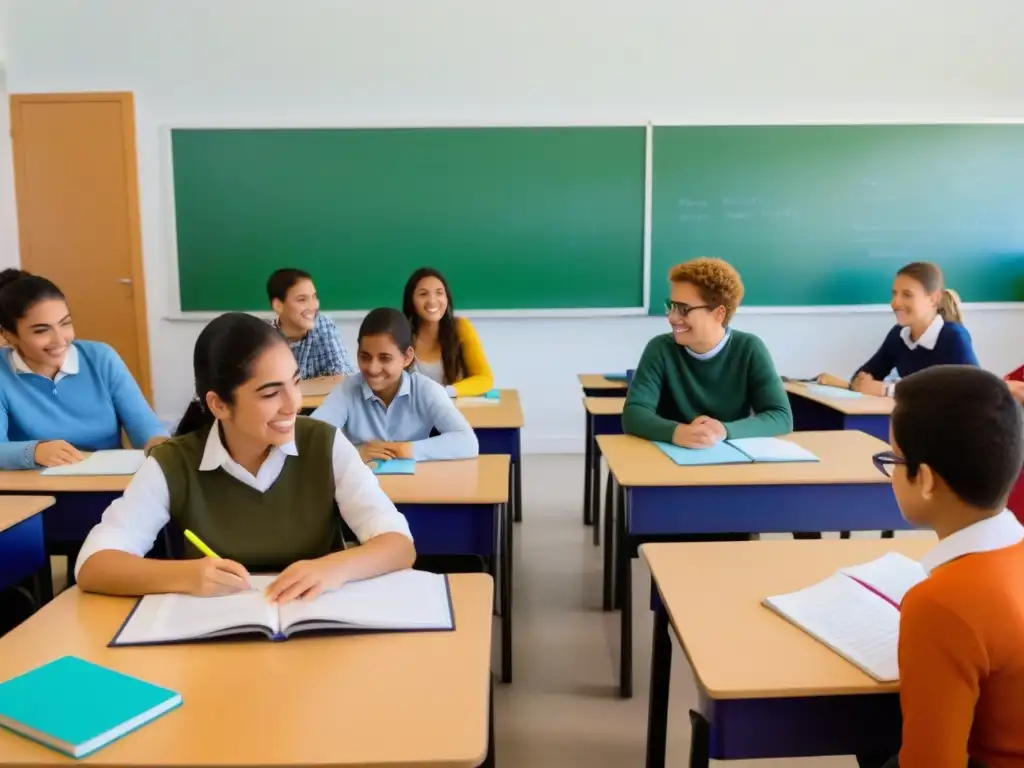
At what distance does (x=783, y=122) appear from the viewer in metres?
4.91

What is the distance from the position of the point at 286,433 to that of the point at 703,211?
4.01m

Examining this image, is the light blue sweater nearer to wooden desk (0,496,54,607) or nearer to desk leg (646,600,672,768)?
wooden desk (0,496,54,607)

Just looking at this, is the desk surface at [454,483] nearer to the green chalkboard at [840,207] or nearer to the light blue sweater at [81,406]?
the light blue sweater at [81,406]

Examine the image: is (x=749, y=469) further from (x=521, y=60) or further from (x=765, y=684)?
(x=521, y=60)

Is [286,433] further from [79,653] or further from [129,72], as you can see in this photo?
[129,72]

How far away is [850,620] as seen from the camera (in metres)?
1.26

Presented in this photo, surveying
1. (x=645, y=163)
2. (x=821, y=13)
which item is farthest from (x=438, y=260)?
(x=821, y=13)

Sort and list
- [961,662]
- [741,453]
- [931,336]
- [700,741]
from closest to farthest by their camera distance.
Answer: [961,662], [700,741], [741,453], [931,336]

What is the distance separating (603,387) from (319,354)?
140 cm

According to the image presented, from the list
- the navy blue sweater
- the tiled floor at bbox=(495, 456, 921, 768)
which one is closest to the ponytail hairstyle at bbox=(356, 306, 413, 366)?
the tiled floor at bbox=(495, 456, 921, 768)

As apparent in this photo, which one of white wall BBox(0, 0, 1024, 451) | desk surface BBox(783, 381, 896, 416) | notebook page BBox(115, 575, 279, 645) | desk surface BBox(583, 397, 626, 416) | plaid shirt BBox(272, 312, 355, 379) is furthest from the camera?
white wall BBox(0, 0, 1024, 451)

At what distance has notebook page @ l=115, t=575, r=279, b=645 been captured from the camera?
120cm

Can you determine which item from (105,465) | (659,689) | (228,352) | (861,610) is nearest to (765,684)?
(861,610)

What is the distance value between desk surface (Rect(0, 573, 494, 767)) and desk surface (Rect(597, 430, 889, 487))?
2.90 ft
